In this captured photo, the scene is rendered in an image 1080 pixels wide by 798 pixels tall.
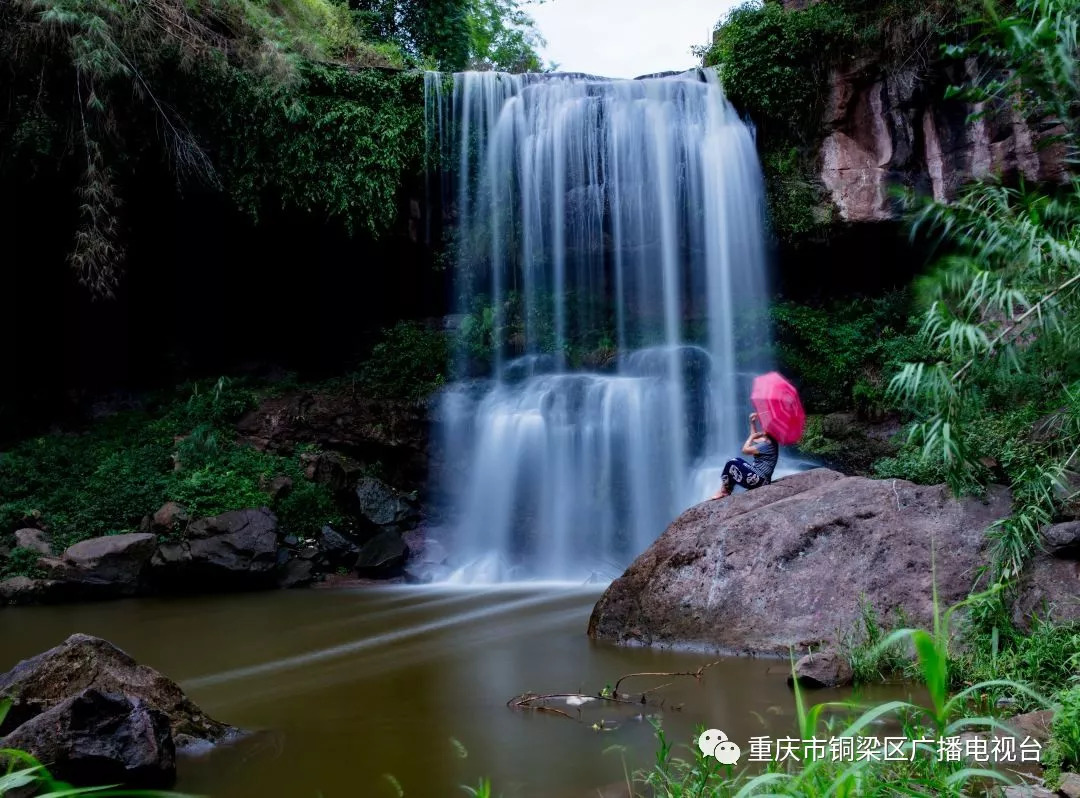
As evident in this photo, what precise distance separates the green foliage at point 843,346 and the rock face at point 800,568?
21.4 feet

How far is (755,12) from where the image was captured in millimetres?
13055

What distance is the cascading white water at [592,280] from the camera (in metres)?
11.9

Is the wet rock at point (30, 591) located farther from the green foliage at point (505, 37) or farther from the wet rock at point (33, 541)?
the green foliage at point (505, 37)

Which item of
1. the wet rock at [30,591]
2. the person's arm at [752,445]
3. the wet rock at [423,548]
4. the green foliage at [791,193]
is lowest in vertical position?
the wet rock at [30,591]

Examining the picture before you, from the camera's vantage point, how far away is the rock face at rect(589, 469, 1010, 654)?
17.6 feet

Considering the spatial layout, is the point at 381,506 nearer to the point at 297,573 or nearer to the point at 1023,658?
the point at 297,573

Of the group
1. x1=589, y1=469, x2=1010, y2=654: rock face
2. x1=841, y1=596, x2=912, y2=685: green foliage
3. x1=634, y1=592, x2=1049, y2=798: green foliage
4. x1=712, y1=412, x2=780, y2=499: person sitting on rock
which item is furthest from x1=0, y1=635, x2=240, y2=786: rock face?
x1=712, y1=412, x2=780, y2=499: person sitting on rock

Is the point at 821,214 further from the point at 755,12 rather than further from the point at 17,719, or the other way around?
the point at 17,719

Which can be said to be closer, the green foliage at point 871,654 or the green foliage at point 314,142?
the green foliage at point 871,654

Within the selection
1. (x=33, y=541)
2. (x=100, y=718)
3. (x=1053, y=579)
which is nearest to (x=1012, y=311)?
(x=1053, y=579)

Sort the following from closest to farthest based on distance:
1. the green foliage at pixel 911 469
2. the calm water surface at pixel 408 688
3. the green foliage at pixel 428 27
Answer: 1. the calm water surface at pixel 408 688
2. the green foliage at pixel 911 469
3. the green foliage at pixel 428 27

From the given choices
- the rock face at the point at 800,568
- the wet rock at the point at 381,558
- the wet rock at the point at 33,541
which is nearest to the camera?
the rock face at the point at 800,568

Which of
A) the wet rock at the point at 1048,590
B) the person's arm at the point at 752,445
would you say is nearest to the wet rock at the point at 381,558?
the person's arm at the point at 752,445

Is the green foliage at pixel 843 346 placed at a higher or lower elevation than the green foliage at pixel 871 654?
higher
